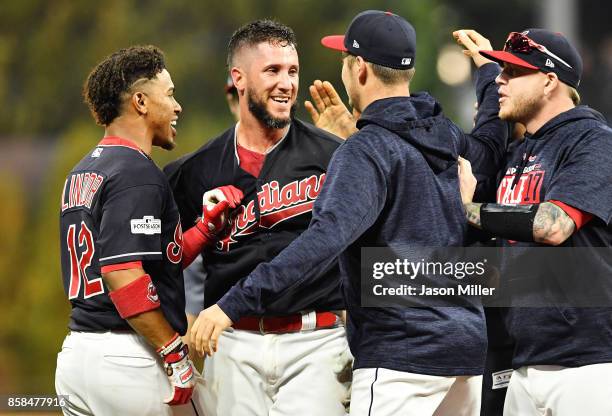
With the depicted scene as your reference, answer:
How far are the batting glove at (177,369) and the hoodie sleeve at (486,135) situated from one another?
131 cm

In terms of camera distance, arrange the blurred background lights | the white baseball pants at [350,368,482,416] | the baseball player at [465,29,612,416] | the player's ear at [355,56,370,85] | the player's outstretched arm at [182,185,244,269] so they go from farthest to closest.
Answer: the blurred background lights → the player's outstretched arm at [182,185,244,269] → the player's ear at [355,56,370,85] → the baseball player at [465,29,612,416] → the white baseball pants at [350,368,482,416]

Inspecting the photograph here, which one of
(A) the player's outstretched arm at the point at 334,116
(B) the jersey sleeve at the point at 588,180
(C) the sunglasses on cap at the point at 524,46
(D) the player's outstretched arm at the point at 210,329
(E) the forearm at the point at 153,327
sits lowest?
(E) the forearm at the point at 153,327

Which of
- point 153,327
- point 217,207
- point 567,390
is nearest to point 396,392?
point 567,390

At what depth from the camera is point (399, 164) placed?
3020 millimetres

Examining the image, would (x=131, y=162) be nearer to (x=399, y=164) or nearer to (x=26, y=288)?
(x=399, y=164)

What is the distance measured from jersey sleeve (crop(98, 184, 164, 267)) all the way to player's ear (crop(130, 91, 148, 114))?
1.20 feet

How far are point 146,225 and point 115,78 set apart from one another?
62cm

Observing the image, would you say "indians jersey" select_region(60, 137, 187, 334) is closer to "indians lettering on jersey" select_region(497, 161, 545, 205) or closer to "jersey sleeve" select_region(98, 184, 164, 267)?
"jersey sleeve" select_region(98, 184, 164, 267)

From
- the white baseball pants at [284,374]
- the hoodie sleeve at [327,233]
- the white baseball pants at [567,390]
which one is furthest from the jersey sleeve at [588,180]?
the white baseball pants at [284,374]

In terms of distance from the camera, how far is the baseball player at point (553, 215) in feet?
10.1

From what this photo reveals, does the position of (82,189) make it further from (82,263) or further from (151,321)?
(151,321)

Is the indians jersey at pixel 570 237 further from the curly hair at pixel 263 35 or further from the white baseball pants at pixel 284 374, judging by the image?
the curly hair at pixel 263 35

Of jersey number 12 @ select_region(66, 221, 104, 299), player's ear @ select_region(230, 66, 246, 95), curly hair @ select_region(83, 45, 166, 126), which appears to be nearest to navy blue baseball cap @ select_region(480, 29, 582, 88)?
player's ear @ select_region(230, 66, 246, 95)

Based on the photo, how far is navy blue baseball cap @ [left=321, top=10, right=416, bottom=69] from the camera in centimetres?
316
